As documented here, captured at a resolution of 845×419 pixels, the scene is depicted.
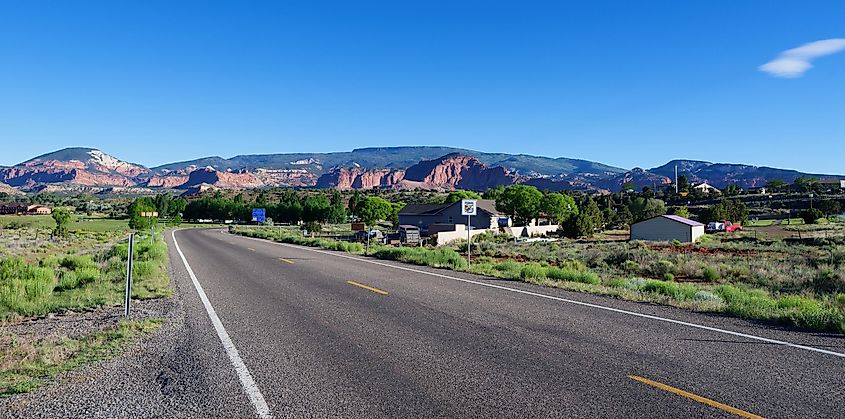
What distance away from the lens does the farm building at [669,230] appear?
197 feet

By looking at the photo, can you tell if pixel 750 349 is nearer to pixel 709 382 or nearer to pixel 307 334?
pixel 709 382

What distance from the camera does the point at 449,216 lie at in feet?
287

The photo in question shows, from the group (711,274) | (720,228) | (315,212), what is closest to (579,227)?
(720,228)

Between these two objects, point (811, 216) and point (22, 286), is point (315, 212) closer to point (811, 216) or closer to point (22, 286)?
point (811, 216)

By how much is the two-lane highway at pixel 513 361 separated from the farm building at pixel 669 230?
52.8 metres

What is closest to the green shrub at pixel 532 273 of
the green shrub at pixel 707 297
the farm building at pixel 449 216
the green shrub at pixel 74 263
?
the green shrub at pixel 707 297

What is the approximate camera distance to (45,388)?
6203mm

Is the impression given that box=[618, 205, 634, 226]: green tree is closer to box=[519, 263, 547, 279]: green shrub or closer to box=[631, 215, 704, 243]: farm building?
box=[631, 215, 704, 243]: farm building

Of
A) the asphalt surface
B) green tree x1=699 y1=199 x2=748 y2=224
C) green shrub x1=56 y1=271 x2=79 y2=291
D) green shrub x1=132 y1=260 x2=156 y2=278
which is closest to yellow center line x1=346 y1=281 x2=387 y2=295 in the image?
the asphalt surface

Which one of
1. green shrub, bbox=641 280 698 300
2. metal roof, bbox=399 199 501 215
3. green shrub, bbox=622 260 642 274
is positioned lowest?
green shrub, bbox=622 260 642 274

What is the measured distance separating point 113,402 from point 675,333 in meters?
7.36

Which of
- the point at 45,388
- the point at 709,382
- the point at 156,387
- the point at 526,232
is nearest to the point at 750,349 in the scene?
the point at 709,382

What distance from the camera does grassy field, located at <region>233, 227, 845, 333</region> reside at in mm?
11517

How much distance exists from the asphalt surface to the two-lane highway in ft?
0.08
